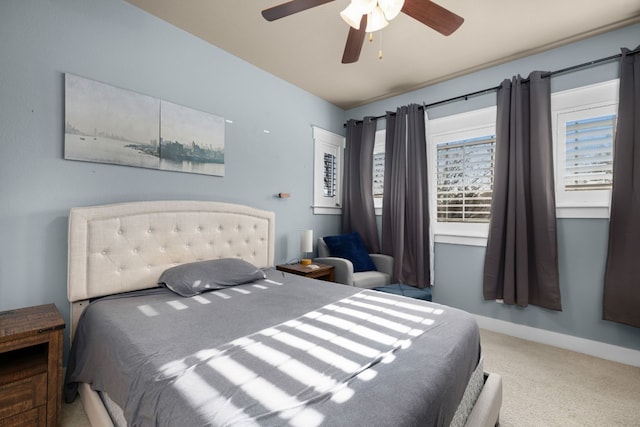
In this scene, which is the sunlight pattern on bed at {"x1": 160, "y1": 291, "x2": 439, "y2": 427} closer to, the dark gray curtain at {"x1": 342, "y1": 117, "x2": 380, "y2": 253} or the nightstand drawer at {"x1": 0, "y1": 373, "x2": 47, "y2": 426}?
the nightstand drawer at {"x1": 0, "y1": 373, "x2": 47, "y2": 426}

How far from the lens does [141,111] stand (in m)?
2.16

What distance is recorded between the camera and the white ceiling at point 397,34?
2.11m

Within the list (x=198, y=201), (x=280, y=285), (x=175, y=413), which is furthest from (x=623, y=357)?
(x=198, y=201)

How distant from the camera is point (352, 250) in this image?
3.43 metres

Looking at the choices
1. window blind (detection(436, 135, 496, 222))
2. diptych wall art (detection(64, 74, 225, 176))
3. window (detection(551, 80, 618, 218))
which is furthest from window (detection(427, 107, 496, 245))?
diptych wall art (detection(64, 74, 225, 176))

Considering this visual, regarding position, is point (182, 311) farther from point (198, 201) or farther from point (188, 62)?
point (188, 62)

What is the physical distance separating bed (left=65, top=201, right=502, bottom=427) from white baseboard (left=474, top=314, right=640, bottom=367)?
1630 millimetres

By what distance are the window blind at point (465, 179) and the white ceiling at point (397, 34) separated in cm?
83

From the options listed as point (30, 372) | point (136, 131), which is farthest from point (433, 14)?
point (30, 372)

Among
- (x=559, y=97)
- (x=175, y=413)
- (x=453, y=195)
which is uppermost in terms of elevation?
(x=559, y=97)

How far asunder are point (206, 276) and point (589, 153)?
343cm

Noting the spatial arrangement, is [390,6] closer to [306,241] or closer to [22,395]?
[306,241]

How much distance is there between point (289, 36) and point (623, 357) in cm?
393

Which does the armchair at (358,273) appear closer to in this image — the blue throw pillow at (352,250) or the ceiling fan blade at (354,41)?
the blue throw pillow at (352,250)
